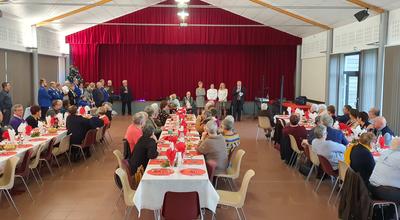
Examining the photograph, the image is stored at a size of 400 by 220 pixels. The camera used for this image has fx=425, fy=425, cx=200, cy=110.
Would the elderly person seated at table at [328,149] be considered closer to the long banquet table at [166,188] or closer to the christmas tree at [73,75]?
the long banquet table at [166,188]

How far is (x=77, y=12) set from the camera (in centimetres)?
1354

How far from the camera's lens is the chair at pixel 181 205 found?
434 centimetres

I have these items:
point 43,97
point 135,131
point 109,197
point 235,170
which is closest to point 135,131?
point 135,131

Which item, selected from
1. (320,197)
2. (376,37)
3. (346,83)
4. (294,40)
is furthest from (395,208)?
(294,40)

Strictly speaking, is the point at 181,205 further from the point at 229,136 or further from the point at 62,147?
the point at 62,147

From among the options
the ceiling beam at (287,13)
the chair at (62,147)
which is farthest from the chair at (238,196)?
the ceiling beam at (287,13)

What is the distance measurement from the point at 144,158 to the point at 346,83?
31.2 ft

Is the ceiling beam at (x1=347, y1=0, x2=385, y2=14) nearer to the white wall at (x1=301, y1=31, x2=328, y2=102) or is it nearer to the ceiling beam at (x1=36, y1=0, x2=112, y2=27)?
the white wall at (x1=301, y1=31, x2=328, y2=102)

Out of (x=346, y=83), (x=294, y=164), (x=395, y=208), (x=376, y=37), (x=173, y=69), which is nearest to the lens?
(x=395, y=208)

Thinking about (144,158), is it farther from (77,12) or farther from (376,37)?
(77,12)

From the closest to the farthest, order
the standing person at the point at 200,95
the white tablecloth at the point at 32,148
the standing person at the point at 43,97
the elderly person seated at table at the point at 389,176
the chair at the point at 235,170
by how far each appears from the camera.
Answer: the elderly person seated at table at the point at 389,176 → the white tablecloth at the point at 32,148 → the chair at the point at 235,170 → the standing person at the point at 43,97 → the standing person at the point at 200,95

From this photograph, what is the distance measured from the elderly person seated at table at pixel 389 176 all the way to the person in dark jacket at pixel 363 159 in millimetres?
235

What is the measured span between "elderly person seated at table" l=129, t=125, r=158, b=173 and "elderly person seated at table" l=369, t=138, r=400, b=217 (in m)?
2.76

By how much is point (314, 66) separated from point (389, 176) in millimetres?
11720
